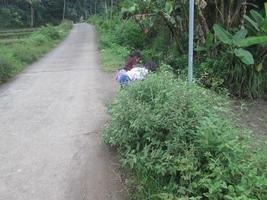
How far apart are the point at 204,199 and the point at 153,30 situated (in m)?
11.8

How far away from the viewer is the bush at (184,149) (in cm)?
387

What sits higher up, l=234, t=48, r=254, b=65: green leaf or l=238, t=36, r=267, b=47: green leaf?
l=238, t=36, r=267, b=47: green leaf

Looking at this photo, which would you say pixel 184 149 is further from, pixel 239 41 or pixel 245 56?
pixel 239 41

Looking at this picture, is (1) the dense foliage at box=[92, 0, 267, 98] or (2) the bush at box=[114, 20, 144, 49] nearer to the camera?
(1) the dense foliage at box=[92, 0, 267, 98]

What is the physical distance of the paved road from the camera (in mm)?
4559

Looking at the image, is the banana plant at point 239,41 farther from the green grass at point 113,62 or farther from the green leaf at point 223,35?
the green grass at point 113,62

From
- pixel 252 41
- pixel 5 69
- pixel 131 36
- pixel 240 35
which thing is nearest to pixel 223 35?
pixel 240 35

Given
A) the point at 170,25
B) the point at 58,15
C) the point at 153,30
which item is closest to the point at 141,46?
the point at 153,30

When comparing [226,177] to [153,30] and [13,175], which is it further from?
[153,30]

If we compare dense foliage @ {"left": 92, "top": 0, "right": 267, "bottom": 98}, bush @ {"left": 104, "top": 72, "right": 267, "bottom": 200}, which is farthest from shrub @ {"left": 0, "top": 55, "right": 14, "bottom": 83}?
bush @ {"left": 104, "top": 72, "right": 267, "bottom": 200}

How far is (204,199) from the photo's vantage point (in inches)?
153

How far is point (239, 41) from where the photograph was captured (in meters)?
8.58

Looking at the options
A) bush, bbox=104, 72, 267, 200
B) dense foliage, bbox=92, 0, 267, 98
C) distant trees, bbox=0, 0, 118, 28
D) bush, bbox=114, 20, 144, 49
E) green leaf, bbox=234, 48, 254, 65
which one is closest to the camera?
bush, bbox=104, 72, 267, 200

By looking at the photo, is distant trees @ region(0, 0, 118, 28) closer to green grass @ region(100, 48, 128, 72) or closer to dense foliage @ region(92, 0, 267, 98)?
green grass @ region(100, 48, 128, 72)
